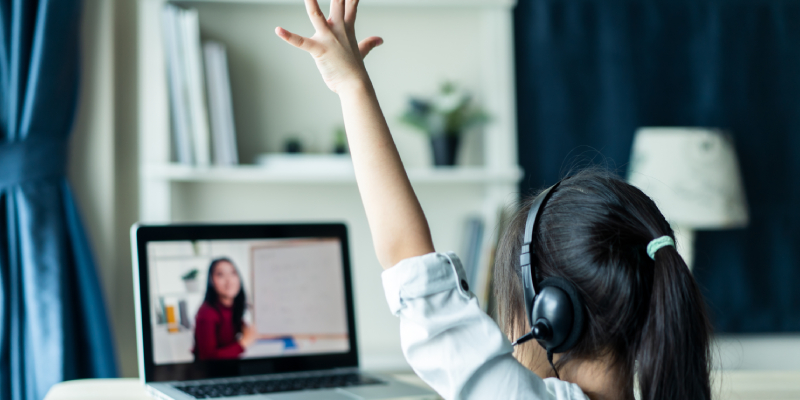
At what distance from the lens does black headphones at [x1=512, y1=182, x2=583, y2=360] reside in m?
0.60

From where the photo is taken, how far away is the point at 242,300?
105 centimetres

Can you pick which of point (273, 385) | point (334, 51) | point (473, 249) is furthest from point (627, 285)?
point (473, 249)

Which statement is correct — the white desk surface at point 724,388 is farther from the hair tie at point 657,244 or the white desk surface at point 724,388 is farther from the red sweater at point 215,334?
the hair tie at point 657,244

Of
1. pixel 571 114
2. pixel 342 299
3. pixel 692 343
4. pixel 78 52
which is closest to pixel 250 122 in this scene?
pixel 78 52

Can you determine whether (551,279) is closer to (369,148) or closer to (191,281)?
(369,148)

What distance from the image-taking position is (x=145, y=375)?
938mm

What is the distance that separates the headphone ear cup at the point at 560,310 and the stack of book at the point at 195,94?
1.15m

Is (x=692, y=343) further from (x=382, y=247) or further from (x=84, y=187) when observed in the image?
(x=84, y=187)

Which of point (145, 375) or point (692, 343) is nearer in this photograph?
point (692, 343)

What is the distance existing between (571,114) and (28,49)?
1459 millimetres

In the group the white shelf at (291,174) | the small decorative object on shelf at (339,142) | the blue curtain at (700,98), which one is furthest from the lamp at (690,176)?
the small decorative object on shelf at (339,142)

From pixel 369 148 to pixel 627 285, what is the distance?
287 millimetres

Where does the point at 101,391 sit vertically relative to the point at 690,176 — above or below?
below

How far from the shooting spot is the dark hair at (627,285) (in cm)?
59
